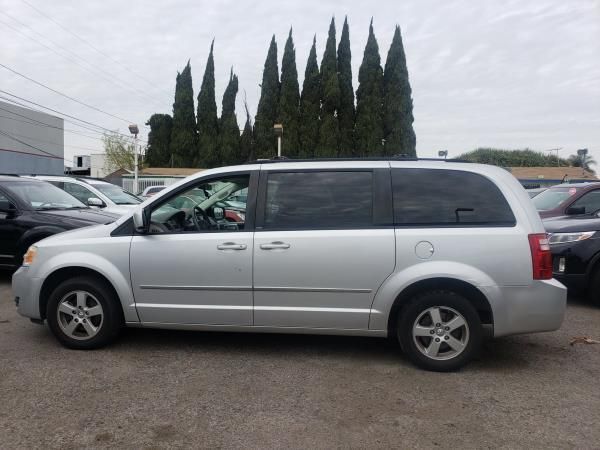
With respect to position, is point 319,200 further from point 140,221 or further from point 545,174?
point 545,174

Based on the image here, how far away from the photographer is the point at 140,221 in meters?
4.52

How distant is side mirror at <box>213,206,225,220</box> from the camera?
201 inches

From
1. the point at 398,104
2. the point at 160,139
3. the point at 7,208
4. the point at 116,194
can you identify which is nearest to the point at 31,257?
the point at 7,208

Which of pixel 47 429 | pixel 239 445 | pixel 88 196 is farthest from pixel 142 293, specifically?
pixel 88 196

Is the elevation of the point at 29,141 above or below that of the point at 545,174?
above

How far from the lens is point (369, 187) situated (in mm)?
4406

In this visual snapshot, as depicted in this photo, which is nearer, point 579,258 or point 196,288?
point 196,288

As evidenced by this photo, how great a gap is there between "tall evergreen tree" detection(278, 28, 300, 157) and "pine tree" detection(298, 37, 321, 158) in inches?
18.1

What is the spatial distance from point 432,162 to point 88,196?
Answer: 29.0ft

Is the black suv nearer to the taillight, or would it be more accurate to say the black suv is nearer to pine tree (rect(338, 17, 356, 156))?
the taillight

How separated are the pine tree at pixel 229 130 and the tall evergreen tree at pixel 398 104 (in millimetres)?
11338

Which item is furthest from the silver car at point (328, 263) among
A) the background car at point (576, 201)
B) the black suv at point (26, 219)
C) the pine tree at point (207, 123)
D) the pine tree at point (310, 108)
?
the pine tree at point (207, 123)

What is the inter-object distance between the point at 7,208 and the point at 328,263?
5618mm

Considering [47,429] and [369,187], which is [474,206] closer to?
[369,187]
